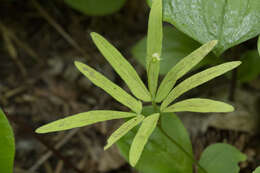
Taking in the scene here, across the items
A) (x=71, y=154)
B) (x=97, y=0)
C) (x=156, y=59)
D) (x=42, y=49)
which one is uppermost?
(x=156, y=59)

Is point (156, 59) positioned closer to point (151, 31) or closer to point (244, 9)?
point (151, 31)

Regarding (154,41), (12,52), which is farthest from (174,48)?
(12,52)

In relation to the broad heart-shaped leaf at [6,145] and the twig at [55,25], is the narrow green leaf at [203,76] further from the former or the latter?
the twig at [55,25]

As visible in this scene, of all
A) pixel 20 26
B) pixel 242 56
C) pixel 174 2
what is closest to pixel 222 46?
pixel 174 2

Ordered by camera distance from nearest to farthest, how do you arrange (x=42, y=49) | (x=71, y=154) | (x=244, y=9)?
(x=244, y=9) < (x=71, y=154) < (x=42, y=49)

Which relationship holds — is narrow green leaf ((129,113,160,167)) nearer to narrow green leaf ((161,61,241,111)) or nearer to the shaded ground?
narrow green leaf ((161,61,241,111))

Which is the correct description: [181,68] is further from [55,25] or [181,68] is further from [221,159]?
[55,25]

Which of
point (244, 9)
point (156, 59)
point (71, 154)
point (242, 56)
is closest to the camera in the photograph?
point (156, 59)
